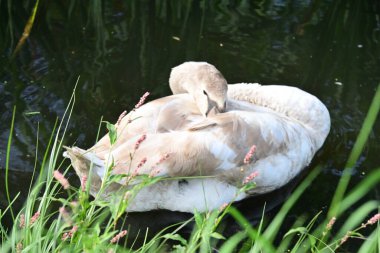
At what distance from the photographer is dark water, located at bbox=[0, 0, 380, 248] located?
492 cm

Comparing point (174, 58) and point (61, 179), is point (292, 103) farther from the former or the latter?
point (61, 179)

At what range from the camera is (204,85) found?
4582mm

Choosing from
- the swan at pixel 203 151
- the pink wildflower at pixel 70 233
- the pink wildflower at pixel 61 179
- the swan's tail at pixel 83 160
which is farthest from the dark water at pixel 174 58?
the pink wildflower at pixel 61 179

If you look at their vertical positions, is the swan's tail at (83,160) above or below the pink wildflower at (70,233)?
below

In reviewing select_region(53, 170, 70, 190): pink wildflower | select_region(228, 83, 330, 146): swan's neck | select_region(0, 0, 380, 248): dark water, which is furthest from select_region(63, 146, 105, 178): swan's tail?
select_region(228, 83, 330, 146): swan's neck

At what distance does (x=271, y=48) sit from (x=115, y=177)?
13.6 feet

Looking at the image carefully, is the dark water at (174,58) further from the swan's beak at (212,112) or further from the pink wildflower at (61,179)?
the pink wildflower at (61,179)

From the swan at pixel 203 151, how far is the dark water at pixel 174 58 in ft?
0.78

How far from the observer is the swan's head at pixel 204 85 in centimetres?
443

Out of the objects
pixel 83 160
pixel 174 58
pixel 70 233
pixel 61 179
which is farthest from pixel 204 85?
pixel 61 179

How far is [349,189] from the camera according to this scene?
454 centimetres

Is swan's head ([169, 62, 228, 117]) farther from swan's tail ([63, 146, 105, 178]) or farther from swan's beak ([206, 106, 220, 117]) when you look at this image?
swan's tail ([63, 146, 105, 178])

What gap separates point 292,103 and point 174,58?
1.50m

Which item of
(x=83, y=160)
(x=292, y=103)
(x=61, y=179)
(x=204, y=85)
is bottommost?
(x=292, y=103)
